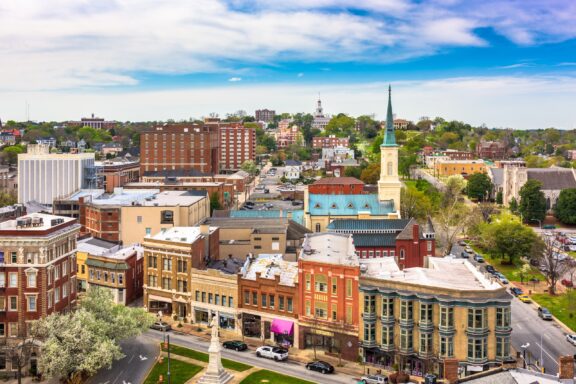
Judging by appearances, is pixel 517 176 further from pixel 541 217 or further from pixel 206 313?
pixel 206 313

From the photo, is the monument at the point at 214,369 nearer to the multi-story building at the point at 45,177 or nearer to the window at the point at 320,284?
the window at the point at 320,284

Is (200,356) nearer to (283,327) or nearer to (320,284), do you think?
(283,327)

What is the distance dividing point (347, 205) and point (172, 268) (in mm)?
37020

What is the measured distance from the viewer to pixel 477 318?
55.9m

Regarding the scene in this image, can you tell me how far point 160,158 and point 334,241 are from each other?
416 feet

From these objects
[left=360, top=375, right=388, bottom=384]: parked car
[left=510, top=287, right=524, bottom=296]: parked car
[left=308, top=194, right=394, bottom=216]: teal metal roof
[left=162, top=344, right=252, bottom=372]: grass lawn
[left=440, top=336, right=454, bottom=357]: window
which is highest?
[left=308, top=194, right=394, bottom=216]: teal metal roof

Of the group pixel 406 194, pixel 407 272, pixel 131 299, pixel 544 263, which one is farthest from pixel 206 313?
pixel 406 194

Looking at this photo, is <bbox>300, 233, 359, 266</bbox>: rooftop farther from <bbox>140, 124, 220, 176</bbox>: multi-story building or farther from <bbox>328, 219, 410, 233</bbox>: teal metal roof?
<bbox>140, 124, 220, 176</bbox>: multi-story building

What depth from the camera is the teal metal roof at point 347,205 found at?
340ft

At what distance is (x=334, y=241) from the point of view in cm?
7419

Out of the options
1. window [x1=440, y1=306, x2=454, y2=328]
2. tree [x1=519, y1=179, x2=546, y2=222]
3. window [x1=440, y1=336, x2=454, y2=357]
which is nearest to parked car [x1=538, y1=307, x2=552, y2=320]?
window [x1=440, y1=336, x2=454, y2=357]

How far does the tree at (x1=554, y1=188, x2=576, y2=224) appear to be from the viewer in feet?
460

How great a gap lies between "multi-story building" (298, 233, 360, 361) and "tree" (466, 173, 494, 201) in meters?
117

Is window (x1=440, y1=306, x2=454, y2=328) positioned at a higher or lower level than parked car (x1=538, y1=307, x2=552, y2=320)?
A: higher
